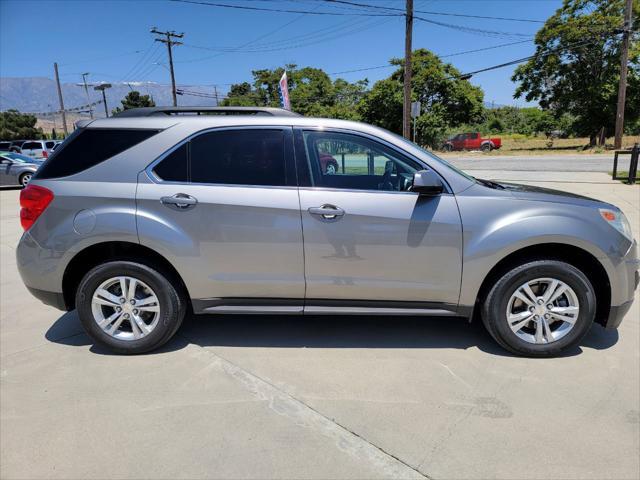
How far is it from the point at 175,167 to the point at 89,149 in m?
0.68

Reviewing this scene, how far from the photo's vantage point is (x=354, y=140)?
3.38 meters

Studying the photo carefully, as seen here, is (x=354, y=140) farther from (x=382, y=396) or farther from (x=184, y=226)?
(x=382, y=396)

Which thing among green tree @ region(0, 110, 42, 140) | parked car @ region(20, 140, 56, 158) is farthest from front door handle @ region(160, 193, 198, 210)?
green tree @ region(0, 110, 42, 140)

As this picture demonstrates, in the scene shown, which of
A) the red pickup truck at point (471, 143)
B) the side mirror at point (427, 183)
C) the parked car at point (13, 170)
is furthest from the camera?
the red pickup truck at point (471, 143)

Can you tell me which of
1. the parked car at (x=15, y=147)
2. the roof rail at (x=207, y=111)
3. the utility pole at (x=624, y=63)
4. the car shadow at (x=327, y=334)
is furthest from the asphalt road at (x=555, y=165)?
the parked car at (x=15, y=147)

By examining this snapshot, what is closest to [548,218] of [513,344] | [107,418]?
[513,344]

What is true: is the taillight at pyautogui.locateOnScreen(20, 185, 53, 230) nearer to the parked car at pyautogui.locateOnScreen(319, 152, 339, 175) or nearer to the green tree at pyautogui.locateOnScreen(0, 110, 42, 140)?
the parked car at pyautogui.locateOnScreen(319, 152, 339, 175)

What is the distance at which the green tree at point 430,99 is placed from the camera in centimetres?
3934

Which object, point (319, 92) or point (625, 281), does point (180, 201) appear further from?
point (319, 92)

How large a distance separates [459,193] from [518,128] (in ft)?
218

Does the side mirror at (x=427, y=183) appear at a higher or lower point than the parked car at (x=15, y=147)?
lower

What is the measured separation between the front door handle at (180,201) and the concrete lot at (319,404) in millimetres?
1157

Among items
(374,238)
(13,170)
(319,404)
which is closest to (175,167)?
(374,238)

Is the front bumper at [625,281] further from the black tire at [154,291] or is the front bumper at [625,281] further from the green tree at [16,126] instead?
the green tree at [16,126]
